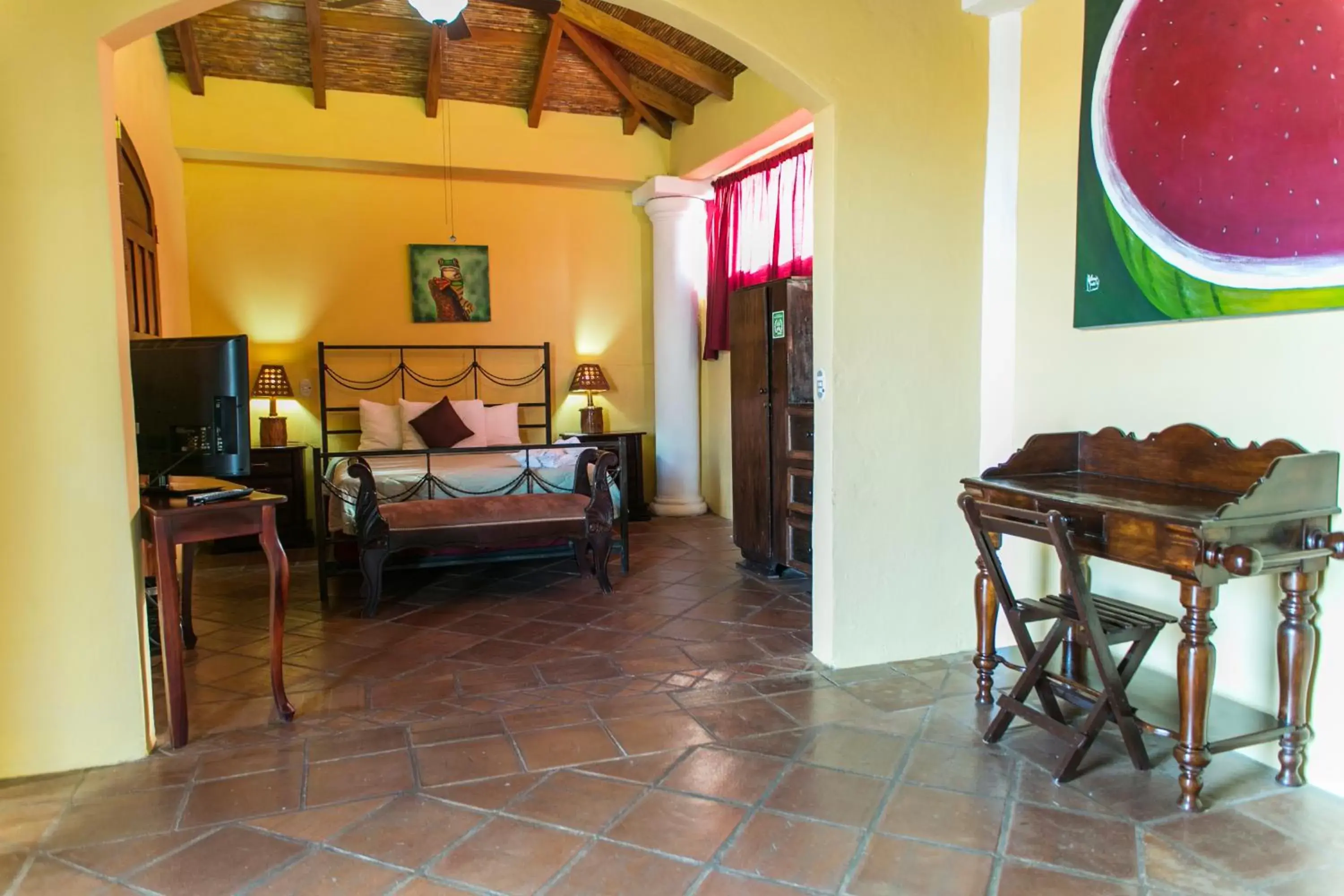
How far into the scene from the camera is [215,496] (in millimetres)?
2699

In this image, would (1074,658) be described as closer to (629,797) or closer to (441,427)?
(629,797)

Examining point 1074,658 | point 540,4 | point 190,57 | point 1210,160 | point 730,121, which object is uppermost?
point 190,57

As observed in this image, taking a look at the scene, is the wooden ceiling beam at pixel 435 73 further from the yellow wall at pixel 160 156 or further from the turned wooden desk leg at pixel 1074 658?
the turned wooden desk leg at pixel 1074 658

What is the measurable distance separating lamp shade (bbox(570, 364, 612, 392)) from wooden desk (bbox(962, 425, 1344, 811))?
475cm

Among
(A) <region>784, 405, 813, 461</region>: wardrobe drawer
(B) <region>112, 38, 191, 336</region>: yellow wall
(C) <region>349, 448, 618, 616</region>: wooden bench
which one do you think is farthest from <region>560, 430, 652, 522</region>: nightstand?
(B) <region>112, 38, 191, 336</region>: yellow wall

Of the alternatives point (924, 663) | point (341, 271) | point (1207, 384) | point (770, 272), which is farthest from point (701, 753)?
point (341, 271)

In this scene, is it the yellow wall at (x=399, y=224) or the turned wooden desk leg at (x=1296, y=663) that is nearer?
the turned wooden desk leg at (x=1296, y=663)

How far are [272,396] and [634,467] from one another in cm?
284

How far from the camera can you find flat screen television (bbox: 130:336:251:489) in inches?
111

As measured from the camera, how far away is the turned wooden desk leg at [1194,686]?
86.4 inches

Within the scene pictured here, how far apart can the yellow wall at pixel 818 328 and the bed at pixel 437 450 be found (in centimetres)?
183

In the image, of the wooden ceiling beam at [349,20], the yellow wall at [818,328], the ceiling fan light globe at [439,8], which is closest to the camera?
the yellow wall at [818,328]

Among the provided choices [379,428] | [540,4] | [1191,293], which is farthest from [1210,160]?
[379,428]

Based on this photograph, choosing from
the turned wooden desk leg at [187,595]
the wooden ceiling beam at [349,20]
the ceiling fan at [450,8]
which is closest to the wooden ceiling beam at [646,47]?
the ceiling fan at [450,8]
